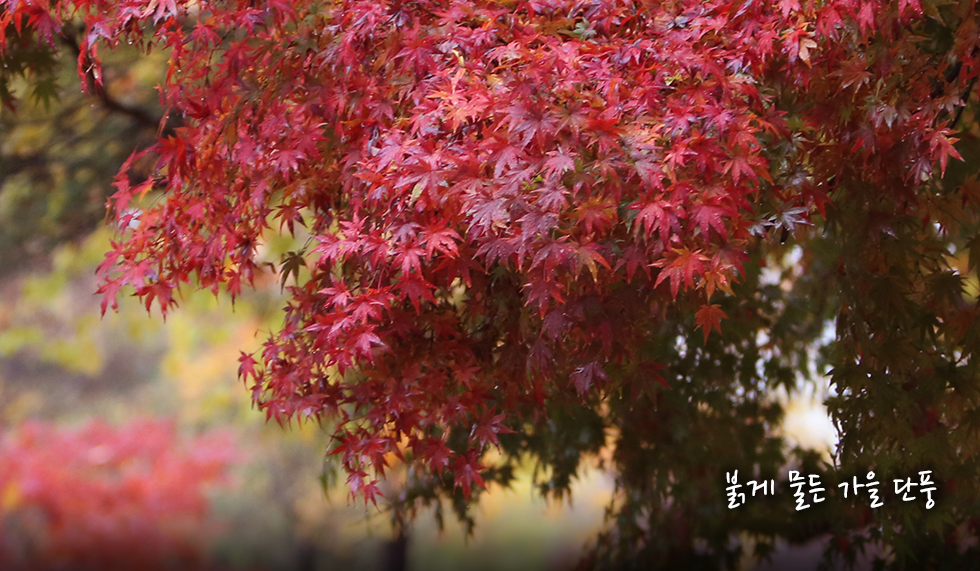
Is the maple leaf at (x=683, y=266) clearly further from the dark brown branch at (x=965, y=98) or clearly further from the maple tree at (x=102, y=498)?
the maple tree at (x=102, y=498)

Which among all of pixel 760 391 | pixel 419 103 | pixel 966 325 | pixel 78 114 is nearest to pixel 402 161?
pixel 419 103

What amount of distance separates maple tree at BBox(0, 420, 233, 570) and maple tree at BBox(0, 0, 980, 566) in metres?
4.98

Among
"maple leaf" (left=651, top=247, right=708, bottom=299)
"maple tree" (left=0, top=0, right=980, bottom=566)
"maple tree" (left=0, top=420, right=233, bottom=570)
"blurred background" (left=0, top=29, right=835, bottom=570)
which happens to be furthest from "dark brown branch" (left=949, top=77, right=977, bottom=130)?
"maple tree" (left=0, top=420, right=233, bottom=570)

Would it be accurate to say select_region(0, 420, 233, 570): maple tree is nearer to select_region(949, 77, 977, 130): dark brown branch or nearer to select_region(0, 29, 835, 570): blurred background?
select_region(0, 29, 835, 570): blurred background

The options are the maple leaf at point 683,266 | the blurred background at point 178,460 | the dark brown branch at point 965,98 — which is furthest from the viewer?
the blurred background at point 178,460

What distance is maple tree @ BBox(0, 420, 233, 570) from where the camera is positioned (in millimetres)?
6297

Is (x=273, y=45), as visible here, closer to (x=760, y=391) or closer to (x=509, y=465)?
(x=509, y=465)

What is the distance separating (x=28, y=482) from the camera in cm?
630

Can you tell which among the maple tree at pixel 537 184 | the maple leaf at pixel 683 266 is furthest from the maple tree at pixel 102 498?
the maple leaf at pixel 683 266

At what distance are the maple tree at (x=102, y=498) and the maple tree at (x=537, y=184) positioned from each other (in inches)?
196

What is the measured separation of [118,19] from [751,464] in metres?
3.06

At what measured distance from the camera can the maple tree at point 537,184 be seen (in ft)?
5.12

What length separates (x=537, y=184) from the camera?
1.61 m

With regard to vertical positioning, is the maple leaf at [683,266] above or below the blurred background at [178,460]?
below
